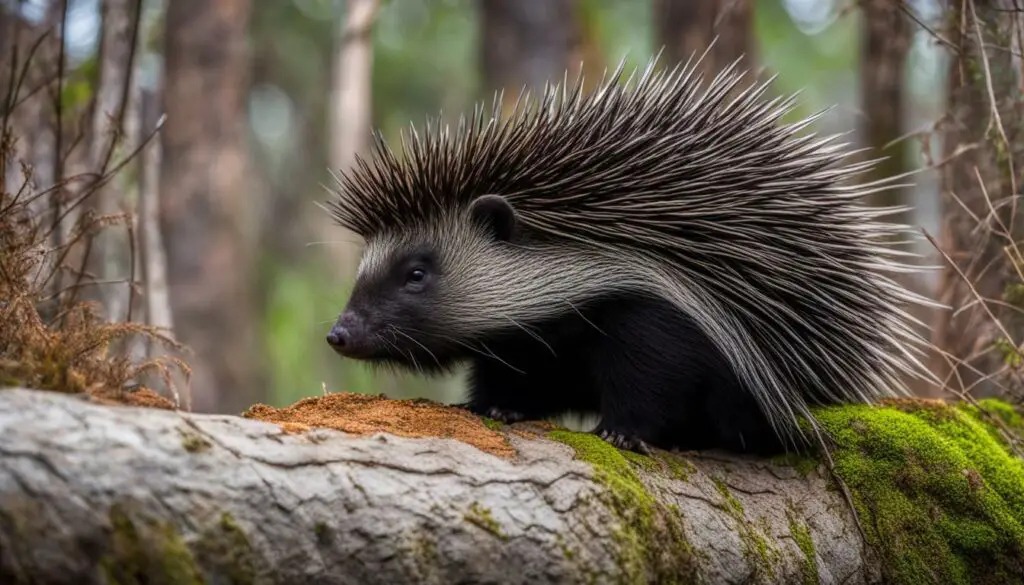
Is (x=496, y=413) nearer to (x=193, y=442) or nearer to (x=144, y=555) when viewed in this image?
(x=193, y=442)

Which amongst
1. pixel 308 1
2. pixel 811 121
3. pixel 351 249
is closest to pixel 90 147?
pixel 811 121

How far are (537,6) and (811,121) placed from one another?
29.3ft

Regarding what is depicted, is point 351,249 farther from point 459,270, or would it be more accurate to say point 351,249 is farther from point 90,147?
point 459,270

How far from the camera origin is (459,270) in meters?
6.71

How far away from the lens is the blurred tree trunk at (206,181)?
17.7 metres

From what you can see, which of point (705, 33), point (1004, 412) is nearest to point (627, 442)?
point (1004, 412)

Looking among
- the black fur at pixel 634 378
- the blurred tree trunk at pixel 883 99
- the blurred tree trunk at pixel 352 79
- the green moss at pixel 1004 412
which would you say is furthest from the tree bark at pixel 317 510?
the blurred tree trunk at pixel 352 79

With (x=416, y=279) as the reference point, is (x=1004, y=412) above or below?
below

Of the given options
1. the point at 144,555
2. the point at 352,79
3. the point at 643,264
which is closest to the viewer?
the point at 144,555

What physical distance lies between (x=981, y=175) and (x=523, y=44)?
7620 millimetres

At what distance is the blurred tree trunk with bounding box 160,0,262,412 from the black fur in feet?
37.6

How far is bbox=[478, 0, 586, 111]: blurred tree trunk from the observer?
15.1 m

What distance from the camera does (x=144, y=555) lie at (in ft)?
12.7

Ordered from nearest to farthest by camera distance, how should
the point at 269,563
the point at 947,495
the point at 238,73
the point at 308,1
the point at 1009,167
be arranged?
the point at 269,563 < the point at 947,495 < the point at 1009,167 < the point at 238,73 < the point at 308,1
